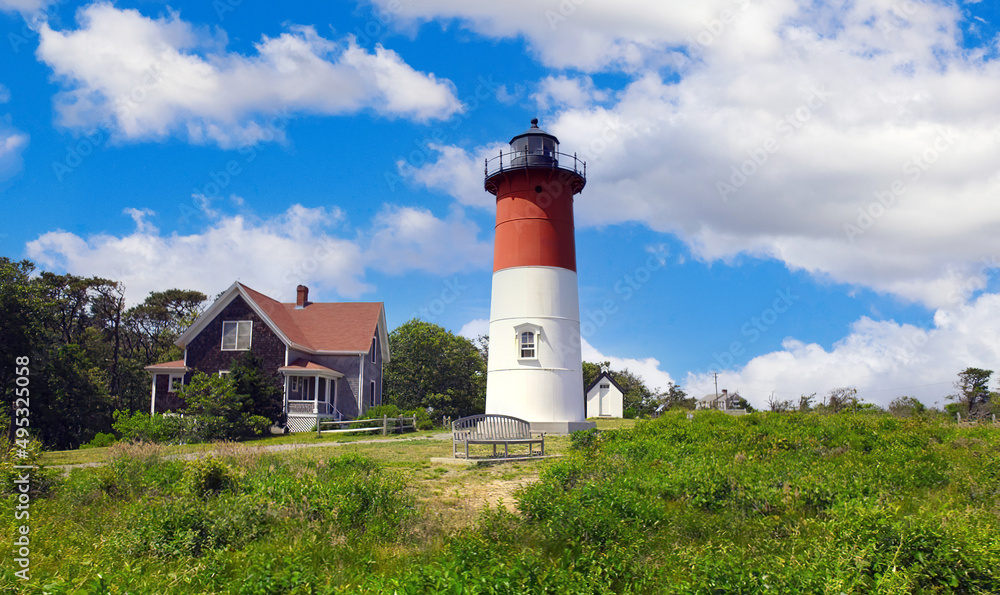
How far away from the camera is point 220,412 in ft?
74.5

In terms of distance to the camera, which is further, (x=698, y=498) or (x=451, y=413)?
(x=451, y=413)

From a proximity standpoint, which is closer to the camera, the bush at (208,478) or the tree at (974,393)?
the bush at (208,478)

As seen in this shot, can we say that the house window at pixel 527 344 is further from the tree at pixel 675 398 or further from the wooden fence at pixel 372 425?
the tree at pixel 675 398

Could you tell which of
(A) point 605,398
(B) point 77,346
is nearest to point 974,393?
(A) point 605,398

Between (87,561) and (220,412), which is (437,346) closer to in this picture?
(220,412)

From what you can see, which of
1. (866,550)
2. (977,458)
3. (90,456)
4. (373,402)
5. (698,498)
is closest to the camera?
(866,550)

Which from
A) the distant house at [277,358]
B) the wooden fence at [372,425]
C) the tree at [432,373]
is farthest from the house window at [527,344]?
the tree at [432,373]

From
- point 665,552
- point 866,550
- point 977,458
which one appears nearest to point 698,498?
point 665,552

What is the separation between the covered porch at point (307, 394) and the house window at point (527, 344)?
10321 millimetres

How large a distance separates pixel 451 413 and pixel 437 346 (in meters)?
4.25

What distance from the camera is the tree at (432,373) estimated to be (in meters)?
39.8

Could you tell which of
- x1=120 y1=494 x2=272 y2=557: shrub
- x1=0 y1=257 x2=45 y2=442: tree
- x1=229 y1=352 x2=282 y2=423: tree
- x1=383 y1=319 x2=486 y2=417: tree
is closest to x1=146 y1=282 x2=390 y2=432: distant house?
x1=229 y1=352 x2=282 y2=423: tree

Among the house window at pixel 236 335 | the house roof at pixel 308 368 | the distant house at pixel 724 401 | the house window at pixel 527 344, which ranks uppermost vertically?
the house window at pixel 236 335

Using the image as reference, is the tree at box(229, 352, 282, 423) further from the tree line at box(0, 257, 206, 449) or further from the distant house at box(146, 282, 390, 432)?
the tree line at box(0, 257, 206, 449)
